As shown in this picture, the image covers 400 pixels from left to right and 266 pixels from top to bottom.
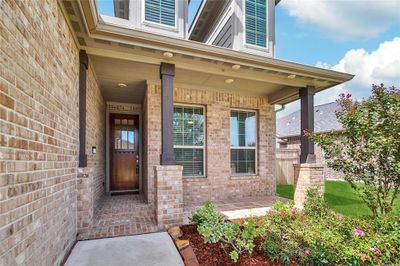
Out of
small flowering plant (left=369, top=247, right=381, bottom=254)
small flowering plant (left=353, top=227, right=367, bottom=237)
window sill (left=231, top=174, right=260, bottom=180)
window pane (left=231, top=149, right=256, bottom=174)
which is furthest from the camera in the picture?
window pane (left=231, top=149, right=256, bottom=174)

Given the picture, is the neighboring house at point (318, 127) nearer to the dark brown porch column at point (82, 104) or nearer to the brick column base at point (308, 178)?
the brick column base at point (308, 178)

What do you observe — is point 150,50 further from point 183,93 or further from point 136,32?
point 183,93

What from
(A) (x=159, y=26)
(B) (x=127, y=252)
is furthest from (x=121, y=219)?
(A) (x=159, y=26)

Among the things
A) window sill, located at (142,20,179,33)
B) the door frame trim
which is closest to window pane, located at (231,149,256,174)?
the door frame trim

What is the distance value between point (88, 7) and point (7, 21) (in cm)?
147

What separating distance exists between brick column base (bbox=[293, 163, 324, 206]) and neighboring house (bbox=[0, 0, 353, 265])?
9.7 inches

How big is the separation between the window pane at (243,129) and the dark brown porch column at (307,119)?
59.0 inches

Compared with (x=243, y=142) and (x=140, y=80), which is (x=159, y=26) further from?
(x=243, y=142)

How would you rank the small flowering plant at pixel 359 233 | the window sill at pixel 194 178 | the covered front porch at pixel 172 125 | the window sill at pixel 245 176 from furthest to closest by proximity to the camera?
the window sill at pixel 245 176
the window sill at pixel 194 178
the covered front porch at pixel 172 125
the small flowering plant at pixel 359 233

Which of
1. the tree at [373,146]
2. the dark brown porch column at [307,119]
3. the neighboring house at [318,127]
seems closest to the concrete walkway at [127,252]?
the tree at [373,146]

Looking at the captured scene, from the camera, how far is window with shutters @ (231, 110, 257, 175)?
5.87 m

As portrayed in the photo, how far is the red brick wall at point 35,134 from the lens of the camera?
4.30ft

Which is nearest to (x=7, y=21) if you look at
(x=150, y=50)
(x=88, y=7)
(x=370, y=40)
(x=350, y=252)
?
(x=88, y=7)

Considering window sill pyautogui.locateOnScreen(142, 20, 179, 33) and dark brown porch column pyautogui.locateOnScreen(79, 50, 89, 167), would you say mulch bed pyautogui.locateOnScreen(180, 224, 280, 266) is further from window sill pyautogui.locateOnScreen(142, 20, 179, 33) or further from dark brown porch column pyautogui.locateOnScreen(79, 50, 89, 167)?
window sill pyautogui.locateOnScreen(142, 20, 179, 33)
